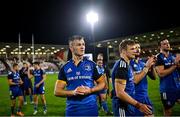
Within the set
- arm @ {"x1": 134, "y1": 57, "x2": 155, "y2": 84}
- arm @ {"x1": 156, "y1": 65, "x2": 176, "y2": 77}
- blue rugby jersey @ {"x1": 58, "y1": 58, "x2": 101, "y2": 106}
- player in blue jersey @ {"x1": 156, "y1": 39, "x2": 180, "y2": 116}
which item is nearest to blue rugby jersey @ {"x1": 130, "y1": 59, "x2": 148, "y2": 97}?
arm @ {"x1": 134, "y1": 57, "x2": 155, "y2": 84}

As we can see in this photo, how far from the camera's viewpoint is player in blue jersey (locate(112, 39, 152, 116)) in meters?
4.79

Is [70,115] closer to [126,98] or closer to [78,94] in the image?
[78,94]

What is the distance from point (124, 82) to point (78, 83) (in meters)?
0.81

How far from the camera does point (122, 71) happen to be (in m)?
4.90

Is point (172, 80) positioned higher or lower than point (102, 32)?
lower

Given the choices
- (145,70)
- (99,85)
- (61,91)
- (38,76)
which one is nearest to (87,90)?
(99,85)

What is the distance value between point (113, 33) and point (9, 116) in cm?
6032

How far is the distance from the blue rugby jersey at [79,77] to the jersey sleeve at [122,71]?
51 centimetres

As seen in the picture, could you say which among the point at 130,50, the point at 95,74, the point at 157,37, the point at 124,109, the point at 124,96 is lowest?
the point at 124,109

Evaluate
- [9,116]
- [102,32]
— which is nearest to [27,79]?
[9,116]

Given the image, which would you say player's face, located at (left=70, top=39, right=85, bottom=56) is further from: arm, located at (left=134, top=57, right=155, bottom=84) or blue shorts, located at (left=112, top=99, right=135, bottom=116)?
arm, located at (left=134, top=57, right=155, bottom=84)

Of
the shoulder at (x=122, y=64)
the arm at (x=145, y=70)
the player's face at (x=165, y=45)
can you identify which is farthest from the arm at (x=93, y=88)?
the player's face at (x=165, y=45)

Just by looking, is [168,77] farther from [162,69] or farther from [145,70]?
[145,70]

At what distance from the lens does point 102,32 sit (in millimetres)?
71250
